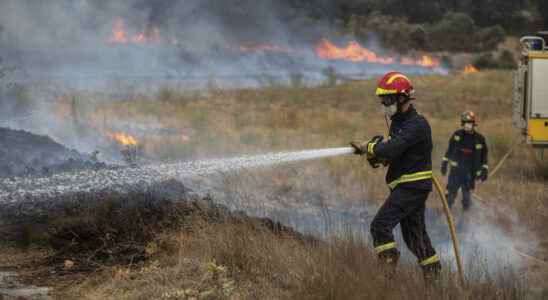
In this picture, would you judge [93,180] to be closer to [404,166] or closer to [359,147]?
[359,147]

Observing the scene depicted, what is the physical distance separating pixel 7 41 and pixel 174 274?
1189 centimetres

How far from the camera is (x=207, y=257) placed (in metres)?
4.79

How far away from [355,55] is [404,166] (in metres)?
29.1

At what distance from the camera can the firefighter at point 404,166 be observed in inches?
194

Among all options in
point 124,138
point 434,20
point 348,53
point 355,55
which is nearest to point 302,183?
point 124,138

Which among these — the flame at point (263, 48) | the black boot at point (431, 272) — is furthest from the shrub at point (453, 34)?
the black boot at point (431, 272)

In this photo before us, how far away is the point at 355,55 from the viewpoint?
3356 centimetres

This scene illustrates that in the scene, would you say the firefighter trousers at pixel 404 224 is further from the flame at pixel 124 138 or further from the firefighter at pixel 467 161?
the flame at pixel 124 138

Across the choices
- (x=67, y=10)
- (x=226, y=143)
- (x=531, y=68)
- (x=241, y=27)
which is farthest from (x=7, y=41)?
(x=241, y=27)

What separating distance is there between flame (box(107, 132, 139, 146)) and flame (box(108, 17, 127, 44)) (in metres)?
7.81

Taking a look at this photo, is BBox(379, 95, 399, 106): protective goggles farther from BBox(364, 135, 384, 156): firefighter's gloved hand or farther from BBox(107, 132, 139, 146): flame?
BBox(107, 132, 139, 146): flame

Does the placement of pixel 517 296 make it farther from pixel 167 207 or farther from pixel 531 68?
pixel 531 68

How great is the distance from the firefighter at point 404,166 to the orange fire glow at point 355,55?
28152mm

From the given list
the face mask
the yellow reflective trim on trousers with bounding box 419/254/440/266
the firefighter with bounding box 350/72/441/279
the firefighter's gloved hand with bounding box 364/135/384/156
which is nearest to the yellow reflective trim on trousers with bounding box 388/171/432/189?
the firefighter with bounding box 350/72/441/279
